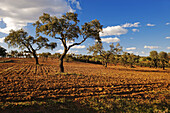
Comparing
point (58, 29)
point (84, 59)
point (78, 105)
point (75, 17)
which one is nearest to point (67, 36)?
point (58, 29)

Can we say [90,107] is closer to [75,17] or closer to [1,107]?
[1,107]

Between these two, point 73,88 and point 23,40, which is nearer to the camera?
point 73,88

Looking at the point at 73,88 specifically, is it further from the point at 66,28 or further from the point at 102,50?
the point at 102,50

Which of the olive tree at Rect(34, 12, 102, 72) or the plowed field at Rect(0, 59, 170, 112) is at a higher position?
the olive tree at Rect(34, 12, 102, 72)

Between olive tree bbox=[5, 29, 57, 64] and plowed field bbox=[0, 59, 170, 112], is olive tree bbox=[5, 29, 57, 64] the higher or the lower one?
the higher one

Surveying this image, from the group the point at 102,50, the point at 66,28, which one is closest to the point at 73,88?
the point at 66,28

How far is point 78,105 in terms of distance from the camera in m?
6.58

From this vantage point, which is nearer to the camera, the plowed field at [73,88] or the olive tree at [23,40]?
the plowed field at [73,88]

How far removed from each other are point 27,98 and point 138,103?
787 centimetres

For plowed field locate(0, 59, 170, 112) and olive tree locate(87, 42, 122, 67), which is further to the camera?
olive tree locate(87, 42, 122, 67)

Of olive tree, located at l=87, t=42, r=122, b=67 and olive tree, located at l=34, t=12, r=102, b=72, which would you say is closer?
olive tree, located at l=34, t=12, r=102, b=72

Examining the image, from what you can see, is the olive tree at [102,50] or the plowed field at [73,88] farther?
the olive tree at [102,50]

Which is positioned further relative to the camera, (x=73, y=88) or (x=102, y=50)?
(x=102, y=50)

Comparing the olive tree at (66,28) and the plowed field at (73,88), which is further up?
the olive tree at (66,28)
